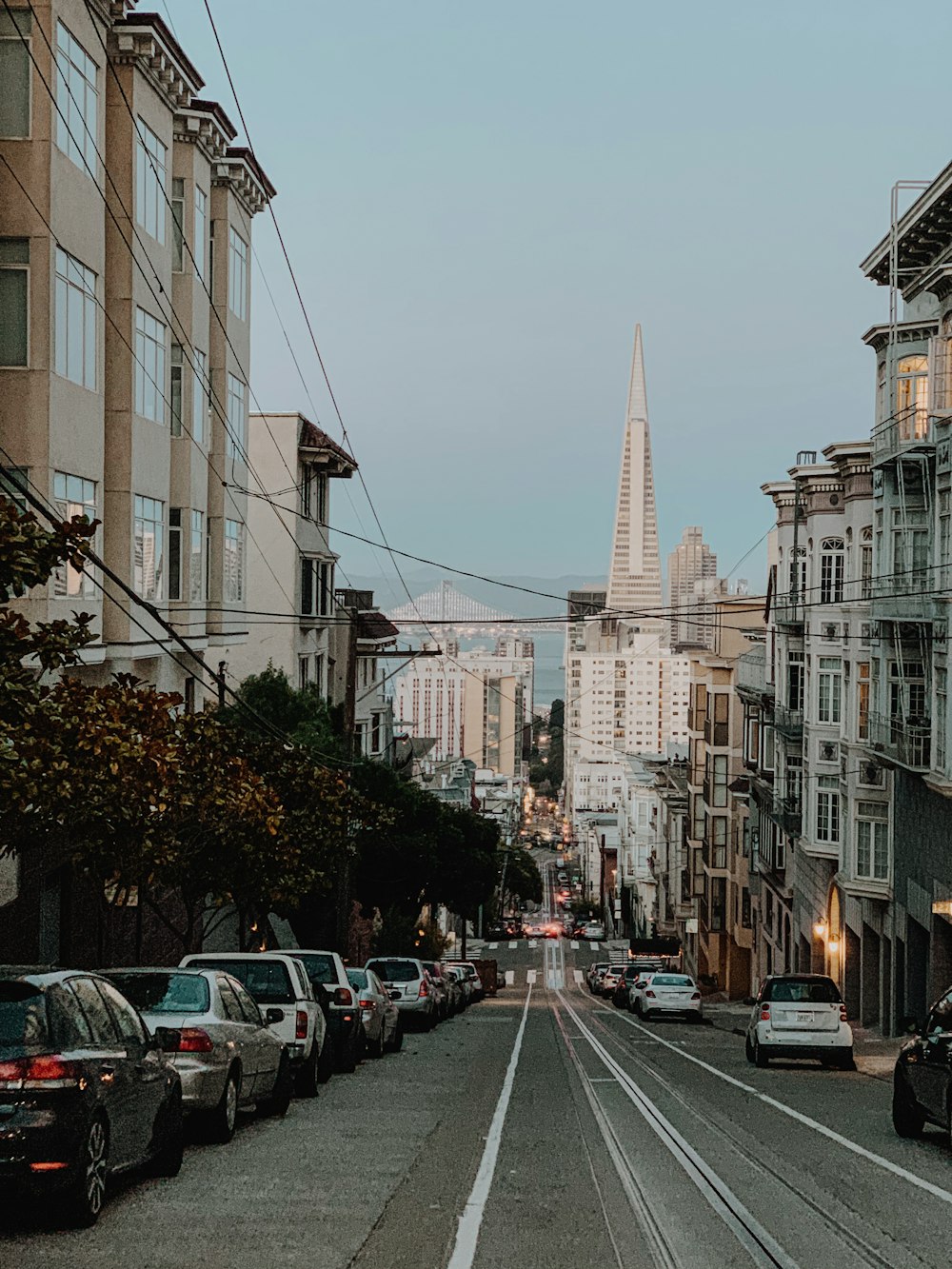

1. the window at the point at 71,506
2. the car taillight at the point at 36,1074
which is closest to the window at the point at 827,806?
the window at the point at 71,506

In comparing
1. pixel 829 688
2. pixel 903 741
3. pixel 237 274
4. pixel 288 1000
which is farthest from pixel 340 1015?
pixel 829 688

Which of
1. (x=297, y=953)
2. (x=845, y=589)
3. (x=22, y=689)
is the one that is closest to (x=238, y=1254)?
(x=22, y=689)

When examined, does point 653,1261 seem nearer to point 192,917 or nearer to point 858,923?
point 192,917

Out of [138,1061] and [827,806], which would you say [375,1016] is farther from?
[827,806]

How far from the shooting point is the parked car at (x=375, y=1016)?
24.1m

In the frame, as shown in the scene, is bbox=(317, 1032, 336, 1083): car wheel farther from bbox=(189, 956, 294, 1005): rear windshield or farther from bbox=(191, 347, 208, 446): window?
bbox=(191, 347, 208, 446): window

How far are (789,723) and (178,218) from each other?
24.1 m

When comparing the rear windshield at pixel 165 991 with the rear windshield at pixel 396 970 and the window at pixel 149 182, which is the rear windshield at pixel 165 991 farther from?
the rear windshield at pixel 396 970

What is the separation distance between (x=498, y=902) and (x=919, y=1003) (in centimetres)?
10384

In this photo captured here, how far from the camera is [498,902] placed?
454ft

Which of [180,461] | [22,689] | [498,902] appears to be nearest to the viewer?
[22,689]

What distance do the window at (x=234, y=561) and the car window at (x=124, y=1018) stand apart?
2403 cm

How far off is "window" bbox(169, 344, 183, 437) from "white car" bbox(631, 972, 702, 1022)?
1932cm

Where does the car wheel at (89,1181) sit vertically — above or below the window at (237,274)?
below
